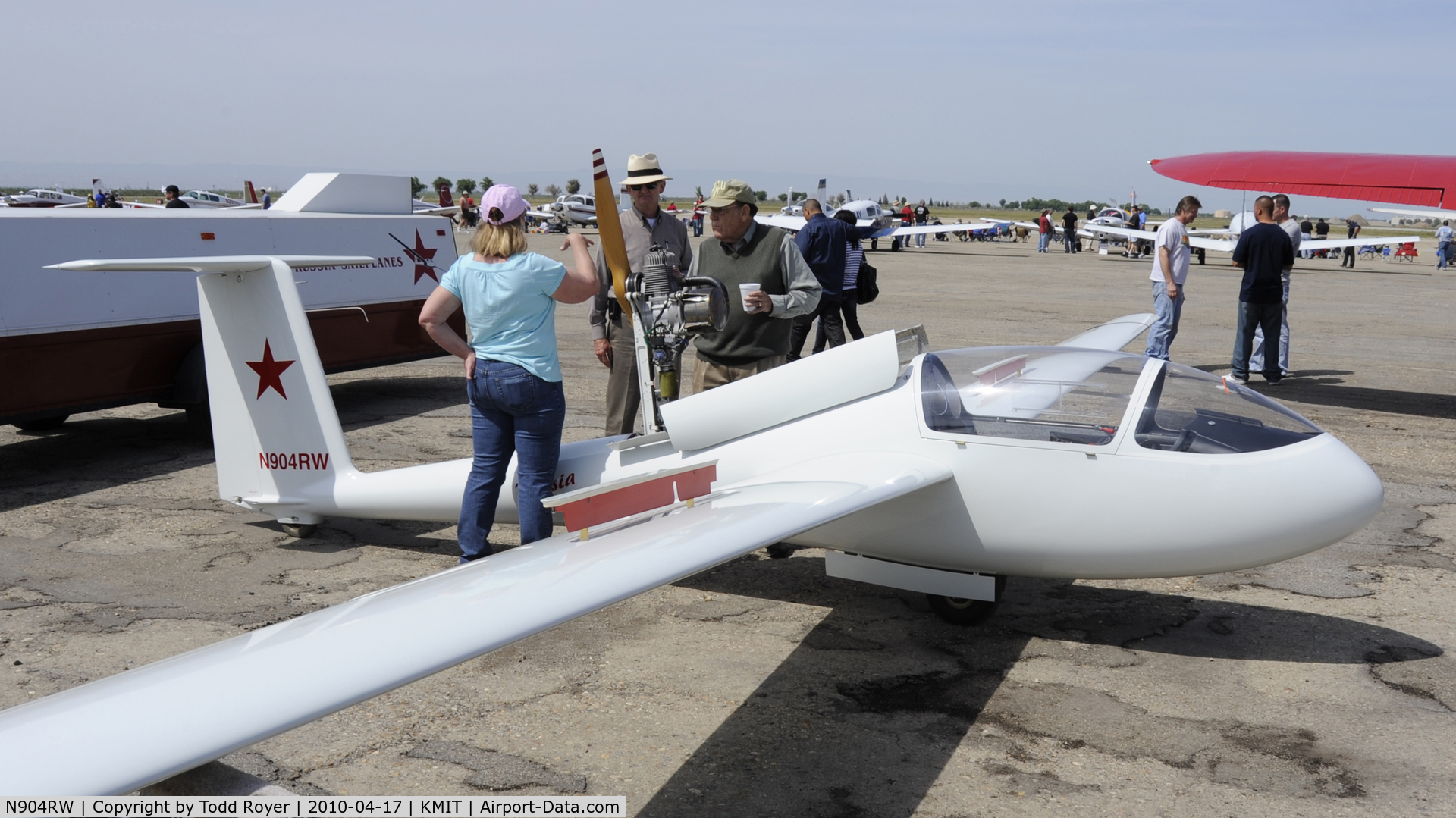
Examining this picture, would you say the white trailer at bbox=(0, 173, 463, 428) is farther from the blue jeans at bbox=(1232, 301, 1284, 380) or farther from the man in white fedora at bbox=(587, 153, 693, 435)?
the blue jeans at bbox=(1232, 301, 1284, 380)

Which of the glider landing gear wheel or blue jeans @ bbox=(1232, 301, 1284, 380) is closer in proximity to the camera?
the glider landing gear wheel

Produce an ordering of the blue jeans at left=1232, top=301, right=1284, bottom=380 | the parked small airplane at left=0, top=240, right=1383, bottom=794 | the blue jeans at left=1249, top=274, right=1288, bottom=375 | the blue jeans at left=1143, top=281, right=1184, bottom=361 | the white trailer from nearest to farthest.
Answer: the parked small airplane at left=0, top=240, right=1383, bottom=794 < the white trailer < the blue jeans at left=1143, top=281, right=1184, bottom=361 < the blue jeans at left=1232, top=301, right=1284, bottom=380 < the blue jeans at left=1249, top=274, right=1288, bottom=375

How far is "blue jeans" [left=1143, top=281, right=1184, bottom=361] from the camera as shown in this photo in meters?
11.2

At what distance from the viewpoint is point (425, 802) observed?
333cm

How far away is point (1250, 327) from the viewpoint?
11406 millimetres

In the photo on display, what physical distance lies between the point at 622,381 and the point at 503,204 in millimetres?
Result: 2219

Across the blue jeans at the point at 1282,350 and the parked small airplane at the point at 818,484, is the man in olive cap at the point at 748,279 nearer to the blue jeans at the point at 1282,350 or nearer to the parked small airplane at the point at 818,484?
the parked small airplane at the point at 818,484

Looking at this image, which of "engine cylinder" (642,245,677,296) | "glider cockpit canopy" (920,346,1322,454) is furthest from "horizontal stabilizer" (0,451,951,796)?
"engine cylinder" (642,245,677,296)

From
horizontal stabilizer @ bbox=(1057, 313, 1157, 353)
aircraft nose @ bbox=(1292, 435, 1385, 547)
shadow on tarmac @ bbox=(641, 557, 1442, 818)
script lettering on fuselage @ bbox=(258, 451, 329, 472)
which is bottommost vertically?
shadow on tarmac @ bbox=(641, 557, 1442, 818)

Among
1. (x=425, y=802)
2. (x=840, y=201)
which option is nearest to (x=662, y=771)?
(x=425, y=802)

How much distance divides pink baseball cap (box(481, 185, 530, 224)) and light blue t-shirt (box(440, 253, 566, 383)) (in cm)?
18

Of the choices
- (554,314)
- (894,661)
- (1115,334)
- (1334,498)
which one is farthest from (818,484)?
(1115,334)

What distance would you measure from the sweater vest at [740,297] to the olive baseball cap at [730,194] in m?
0.21

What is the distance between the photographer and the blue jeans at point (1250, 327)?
37.2ft
